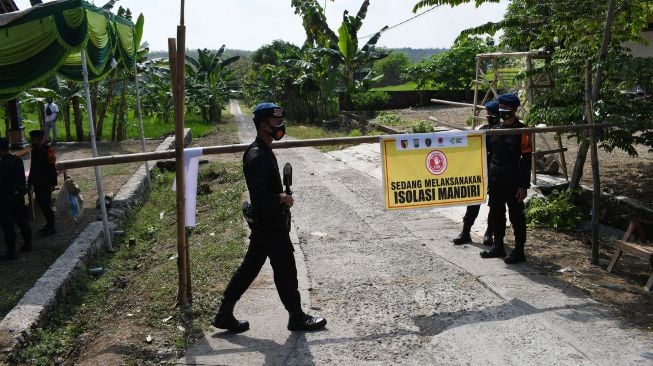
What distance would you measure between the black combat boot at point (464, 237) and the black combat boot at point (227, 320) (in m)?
3.17

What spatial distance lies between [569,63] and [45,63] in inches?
245

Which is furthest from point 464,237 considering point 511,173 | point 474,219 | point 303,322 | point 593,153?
point 303,322

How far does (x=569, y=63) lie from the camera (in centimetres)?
694

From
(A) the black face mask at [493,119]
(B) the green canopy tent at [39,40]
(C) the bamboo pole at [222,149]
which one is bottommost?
(C) the bamboo pole at [222,149]

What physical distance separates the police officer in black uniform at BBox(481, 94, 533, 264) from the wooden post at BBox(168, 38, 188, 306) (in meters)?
3.27

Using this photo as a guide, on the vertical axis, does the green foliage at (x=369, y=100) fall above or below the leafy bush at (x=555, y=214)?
above

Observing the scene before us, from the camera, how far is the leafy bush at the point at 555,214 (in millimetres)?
7523

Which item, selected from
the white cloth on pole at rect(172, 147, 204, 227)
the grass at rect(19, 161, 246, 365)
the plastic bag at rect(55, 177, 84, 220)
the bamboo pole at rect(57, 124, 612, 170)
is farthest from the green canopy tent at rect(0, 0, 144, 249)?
the white cloth on pole at rect(172, 147, 204, 227)

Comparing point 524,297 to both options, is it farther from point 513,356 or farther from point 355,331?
point 355,331

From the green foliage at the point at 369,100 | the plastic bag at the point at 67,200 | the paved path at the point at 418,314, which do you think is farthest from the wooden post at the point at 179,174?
A: the green foliage at the point at 369,100

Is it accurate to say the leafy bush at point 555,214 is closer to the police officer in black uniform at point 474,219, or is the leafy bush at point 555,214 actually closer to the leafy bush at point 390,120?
the police officer in black uniform at point 474,219

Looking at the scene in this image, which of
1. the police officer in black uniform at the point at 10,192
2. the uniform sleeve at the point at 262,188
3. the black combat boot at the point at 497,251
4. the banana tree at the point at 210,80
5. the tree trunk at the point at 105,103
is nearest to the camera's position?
the uniform sleeve at the point at 262,188

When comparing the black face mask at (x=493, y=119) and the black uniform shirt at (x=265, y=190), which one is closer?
the black uniform shirt at (x=265, y=190)

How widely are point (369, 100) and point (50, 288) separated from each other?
17122mm
